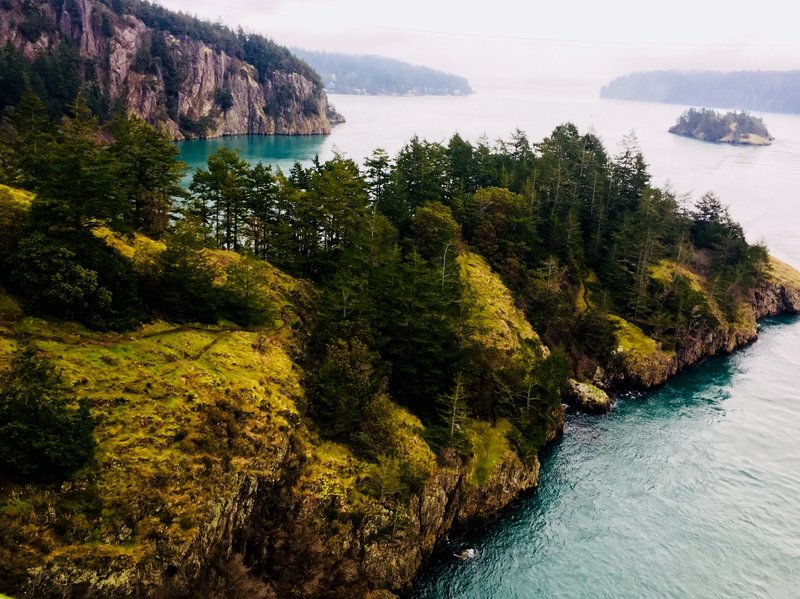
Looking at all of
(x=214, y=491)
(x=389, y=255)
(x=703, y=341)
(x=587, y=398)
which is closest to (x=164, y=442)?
(x=214, y=491)

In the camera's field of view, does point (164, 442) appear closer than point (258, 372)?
Yes

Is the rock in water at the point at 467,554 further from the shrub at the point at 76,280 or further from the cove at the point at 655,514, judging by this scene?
the shrub at the point at 76,280

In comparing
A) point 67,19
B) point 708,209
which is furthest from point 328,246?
point 67,19

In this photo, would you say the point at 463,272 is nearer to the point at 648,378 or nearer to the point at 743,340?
the point at 648,378

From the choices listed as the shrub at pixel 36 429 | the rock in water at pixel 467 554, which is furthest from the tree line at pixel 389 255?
the rock in water at pixel 467 554

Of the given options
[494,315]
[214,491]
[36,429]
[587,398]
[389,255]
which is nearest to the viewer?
[36,429]

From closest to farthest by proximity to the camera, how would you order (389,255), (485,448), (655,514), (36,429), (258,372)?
(36,429)
(258,372)
(655,514)
(485,448)
(389,255)

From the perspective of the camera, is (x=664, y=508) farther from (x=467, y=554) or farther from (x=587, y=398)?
(x=467, y=554)
